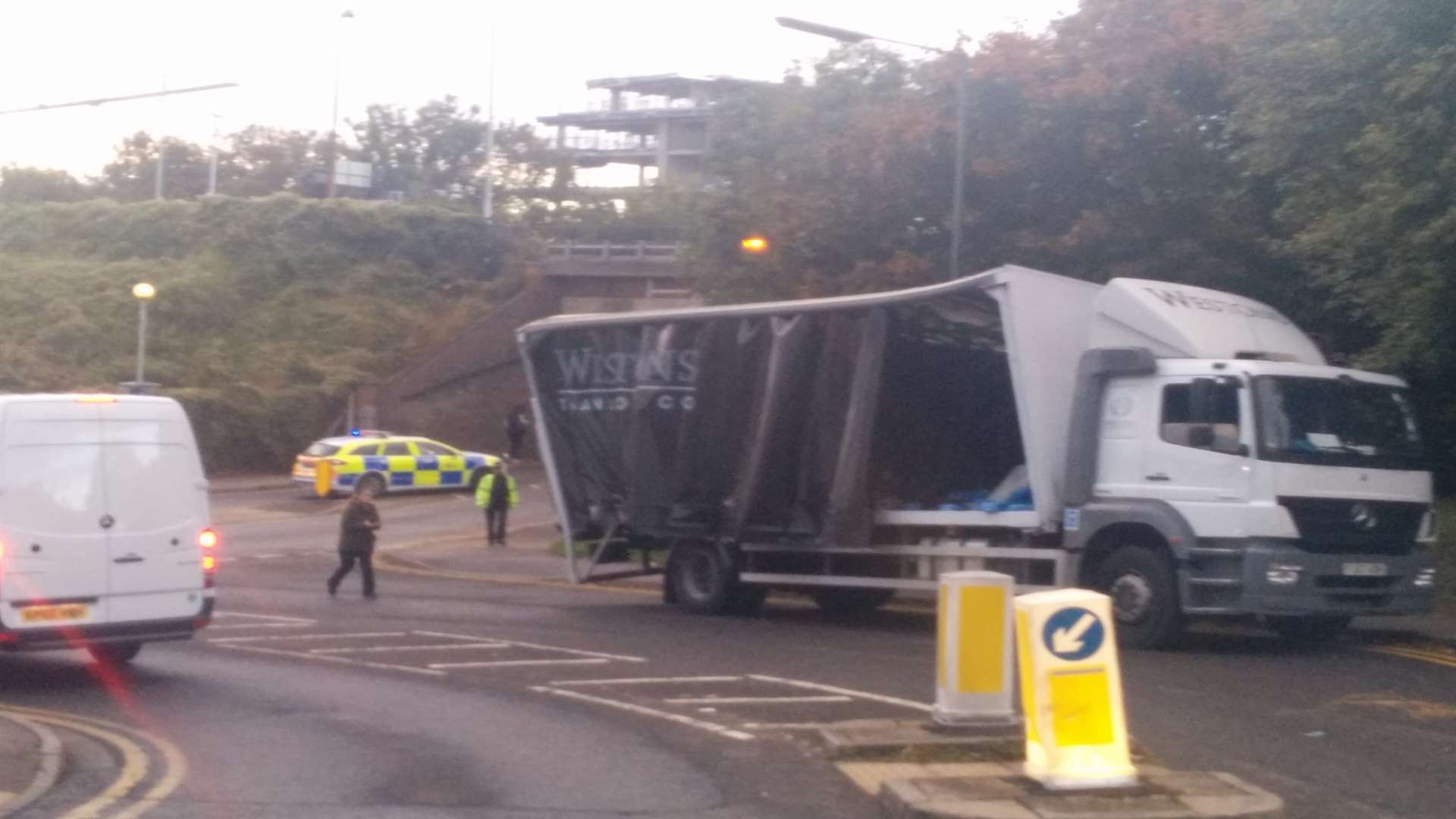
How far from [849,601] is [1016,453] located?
3045 millimetres

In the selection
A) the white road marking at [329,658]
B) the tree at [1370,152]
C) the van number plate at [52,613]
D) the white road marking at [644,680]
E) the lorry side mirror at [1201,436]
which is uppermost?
the tree at [1370,152]

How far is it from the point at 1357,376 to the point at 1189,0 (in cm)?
933

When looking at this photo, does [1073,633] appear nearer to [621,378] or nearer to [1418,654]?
[1418,654]

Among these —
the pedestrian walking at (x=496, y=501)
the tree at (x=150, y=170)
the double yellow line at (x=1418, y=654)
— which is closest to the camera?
the double yellow line at (x=1418, y=654)

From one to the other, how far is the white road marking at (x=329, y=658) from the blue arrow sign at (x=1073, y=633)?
6.71 metres

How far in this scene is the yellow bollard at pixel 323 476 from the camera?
37.4 m

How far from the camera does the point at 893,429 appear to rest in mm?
17125

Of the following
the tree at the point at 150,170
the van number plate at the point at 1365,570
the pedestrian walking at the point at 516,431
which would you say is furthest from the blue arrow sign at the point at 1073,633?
the tree at the point at 150,170

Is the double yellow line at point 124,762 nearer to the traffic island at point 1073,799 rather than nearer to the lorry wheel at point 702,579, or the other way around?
the traffic island at point 1073,799

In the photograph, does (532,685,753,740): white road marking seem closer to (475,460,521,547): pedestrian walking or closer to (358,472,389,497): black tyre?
(475,460,521,547): pedestrian walking

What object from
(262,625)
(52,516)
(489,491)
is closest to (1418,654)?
(262,625)

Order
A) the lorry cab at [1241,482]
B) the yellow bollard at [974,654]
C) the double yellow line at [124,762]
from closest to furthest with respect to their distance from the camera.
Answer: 1. the double yellow line at [124,762]
2. the yellow bollard at [974,654]
3. the lorry cab at [1241,482]

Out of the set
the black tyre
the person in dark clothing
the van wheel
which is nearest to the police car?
the black tyre

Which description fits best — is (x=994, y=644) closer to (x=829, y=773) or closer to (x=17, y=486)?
(x=829, y=773)
